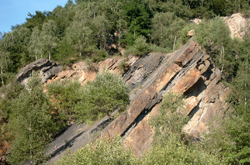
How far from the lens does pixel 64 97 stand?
109ft

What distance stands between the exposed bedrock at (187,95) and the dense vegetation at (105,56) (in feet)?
5.69

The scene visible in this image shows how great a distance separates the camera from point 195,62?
25.1m

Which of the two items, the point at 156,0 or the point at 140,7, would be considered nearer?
the point at 140,7

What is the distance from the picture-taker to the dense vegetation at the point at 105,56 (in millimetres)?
19734

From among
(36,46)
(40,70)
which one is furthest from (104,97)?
(36,46)

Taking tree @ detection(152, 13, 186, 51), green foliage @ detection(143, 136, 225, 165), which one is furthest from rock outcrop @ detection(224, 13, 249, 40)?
green foliage @ detection(143, 136, 225, 165)

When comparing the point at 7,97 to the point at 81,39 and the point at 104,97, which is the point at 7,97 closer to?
the point at 81,39

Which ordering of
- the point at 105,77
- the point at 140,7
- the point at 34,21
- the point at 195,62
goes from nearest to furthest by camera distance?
the point at 105,77
the point at 195,62
the point at 140,7
the point at 34,21

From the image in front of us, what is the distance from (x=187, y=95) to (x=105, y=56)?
1855cm

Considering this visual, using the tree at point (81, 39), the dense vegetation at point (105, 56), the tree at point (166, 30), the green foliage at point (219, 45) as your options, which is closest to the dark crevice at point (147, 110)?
the dense vegetation at point (105, 56)

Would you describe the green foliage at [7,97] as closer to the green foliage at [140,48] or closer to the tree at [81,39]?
the tree at [81,39]

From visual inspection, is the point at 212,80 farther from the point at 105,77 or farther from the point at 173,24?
the point at 173,24

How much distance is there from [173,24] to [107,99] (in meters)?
28.1

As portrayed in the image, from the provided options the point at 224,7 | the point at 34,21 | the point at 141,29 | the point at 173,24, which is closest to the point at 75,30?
the point at 141,29
